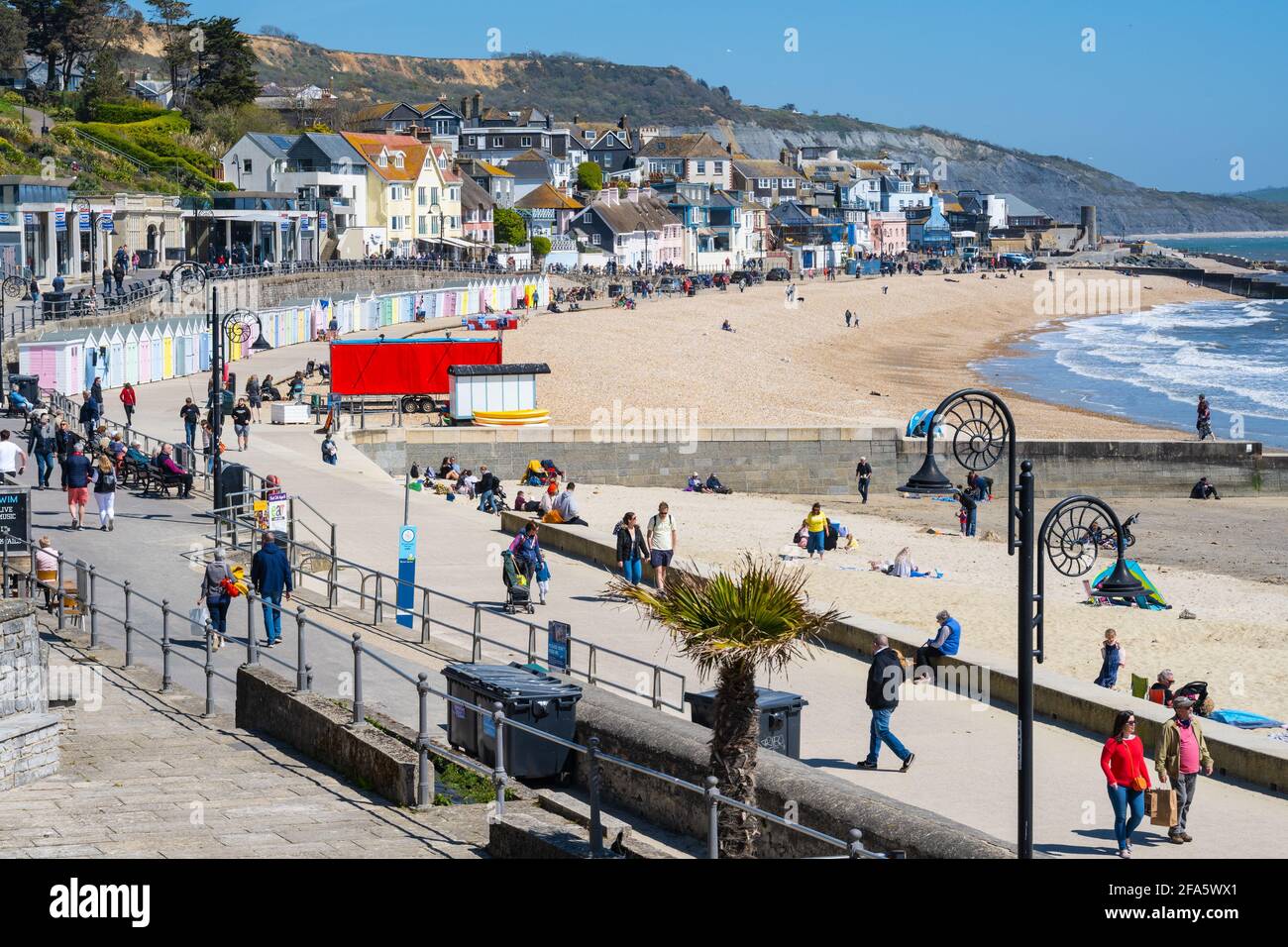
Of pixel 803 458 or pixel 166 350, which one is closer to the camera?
pixel 803 458

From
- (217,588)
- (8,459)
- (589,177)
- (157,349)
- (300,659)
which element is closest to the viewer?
(300,659)

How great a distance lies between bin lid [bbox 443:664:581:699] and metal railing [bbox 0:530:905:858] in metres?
0.14

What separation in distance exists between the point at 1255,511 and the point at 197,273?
35596mm

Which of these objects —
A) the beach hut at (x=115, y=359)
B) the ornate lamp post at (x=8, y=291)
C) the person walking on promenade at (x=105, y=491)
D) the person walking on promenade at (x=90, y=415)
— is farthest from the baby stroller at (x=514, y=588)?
the beach hut at (x=115, y=359)

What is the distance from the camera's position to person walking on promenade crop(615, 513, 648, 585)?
21.1m

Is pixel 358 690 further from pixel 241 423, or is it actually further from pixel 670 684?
pixel 241 423

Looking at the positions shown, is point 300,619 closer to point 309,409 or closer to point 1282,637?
point 1282,637

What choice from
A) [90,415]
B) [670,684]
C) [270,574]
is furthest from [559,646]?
[90,415]

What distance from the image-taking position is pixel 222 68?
10269cm

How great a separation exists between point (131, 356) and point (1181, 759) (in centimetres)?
3441

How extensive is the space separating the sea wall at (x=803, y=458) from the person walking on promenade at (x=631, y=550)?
1453cm

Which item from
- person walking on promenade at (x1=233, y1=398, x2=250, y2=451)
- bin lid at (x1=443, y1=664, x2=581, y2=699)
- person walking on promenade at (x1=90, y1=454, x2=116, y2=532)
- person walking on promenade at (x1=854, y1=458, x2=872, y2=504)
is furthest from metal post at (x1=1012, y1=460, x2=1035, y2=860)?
person walking on promenade at (x1=854, y1=458, x2=872, y2=504)

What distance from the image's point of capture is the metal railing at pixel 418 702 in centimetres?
783

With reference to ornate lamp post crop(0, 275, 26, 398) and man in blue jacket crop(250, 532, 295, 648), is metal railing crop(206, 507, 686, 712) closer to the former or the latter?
man in blue jacket crop(250, 532, 295, 648)
